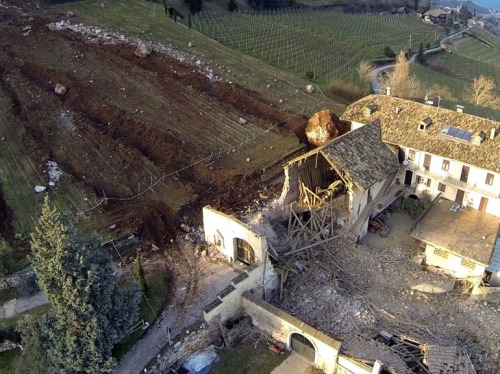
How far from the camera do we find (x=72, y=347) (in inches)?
1027

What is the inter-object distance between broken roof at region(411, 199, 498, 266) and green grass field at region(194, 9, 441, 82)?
104 feet

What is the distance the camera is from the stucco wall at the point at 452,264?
36172 millimetres

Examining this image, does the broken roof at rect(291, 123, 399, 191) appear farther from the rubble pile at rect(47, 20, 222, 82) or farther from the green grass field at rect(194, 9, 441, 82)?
the green grass field at rect(194, 9, 441, 82)

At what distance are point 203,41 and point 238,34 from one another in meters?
8.39

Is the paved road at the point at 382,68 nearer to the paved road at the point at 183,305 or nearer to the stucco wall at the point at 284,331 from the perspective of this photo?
the paved road at the point at 183,305

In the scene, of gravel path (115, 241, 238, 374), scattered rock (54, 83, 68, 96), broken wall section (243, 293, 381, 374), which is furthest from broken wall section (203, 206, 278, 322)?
scattered rock (54, 83, 68, 96)

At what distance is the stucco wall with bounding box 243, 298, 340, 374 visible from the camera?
1166 inches

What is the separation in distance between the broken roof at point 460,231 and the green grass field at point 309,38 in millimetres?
31841

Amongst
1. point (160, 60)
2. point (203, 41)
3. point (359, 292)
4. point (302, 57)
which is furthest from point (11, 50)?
point (359, 292)

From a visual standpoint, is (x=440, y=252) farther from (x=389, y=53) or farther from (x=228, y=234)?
(x=389, y=53)

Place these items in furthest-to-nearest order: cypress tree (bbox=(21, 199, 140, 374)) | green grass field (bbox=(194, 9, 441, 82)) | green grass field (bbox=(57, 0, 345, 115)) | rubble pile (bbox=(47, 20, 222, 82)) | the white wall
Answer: green grass field (bbox=(194, 9, 441, 82)), rubble pile (bbox=(47, 20, 222, 82)), green grass field (bbox=(57, 0, 345, 115)), the white wall, cypress tree (bbox=(21, 199, 140, 374))

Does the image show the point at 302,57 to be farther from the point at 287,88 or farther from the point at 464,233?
the point at 464,233

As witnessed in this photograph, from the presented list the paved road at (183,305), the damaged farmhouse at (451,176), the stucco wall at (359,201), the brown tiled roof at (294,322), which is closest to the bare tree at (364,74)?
the damaged farmhouse at (451,176)

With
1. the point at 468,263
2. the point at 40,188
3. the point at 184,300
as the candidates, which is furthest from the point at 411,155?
the point at 40,188
